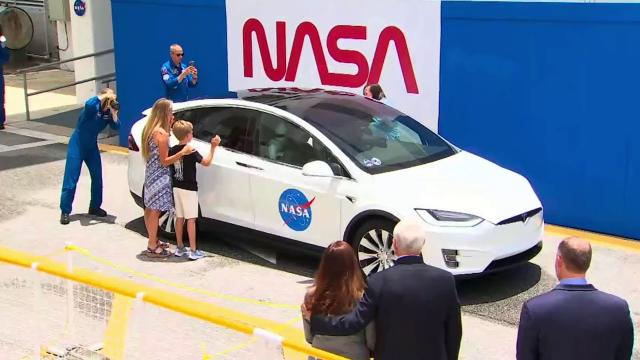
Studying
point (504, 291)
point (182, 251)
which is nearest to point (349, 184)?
point (504, 291)

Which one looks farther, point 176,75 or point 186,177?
point 176,75

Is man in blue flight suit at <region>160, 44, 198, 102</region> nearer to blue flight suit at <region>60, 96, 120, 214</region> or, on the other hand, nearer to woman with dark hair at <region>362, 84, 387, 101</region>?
blue flight suit at <region>60, 96, 120, 214</region>

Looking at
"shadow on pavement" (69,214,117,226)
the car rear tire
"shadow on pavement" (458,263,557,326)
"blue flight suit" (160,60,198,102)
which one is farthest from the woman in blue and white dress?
"blue flight suit" (160,60,198,102)

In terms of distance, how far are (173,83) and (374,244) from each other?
524cm

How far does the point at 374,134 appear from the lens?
809 centimetres

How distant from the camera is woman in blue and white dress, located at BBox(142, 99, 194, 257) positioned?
8.09m

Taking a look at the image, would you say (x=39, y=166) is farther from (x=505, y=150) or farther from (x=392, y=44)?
(x=505, y=150)

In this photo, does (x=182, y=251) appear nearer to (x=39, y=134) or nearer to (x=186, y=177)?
(x=186, y=177)

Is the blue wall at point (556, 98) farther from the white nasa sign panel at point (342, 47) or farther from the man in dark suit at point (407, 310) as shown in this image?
the man in dark suit at point (407, 310)

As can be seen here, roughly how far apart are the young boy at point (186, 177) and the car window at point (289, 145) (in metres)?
0.46

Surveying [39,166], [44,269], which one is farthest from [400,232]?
[39,166]

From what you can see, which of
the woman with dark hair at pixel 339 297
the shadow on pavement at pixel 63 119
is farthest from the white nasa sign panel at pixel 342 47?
the woman with dark hair at pixel 339 297

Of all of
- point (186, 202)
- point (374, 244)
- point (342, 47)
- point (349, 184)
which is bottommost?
point (374, 244)

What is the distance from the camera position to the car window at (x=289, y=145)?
773 cm
